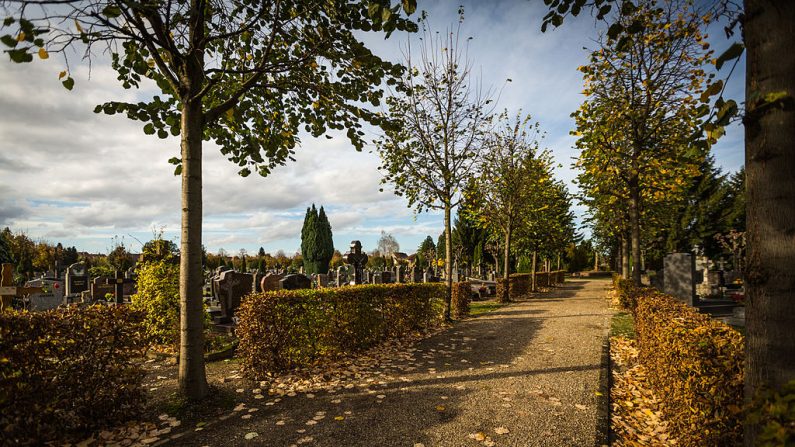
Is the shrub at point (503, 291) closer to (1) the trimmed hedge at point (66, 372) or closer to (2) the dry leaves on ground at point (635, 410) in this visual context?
(2) the dry leaves on ground at point (635, 410)

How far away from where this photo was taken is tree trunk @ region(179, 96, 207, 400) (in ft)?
16.8

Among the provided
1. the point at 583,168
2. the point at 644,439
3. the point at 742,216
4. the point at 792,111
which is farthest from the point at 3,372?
the point at 742,216

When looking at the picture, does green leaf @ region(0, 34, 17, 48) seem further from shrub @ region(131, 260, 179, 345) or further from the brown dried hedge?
the brown dried hedge

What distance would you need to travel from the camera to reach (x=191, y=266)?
5.21 metres

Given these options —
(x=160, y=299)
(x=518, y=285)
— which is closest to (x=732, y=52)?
(x=160, y=299)

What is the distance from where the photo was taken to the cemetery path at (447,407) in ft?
13.9

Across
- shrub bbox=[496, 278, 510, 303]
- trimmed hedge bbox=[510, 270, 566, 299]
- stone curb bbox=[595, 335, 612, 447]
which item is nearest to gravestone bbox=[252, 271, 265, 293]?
stone curb bbox=[595, 335, 612, 447]

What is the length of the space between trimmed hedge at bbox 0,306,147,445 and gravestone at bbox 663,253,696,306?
46.8 ft

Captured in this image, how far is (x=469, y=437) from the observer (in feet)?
14.0

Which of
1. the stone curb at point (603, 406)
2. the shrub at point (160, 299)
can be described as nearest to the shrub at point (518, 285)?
the stone curb at point (603, 406)

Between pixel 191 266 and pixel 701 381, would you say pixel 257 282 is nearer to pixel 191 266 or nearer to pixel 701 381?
pixel 191 266

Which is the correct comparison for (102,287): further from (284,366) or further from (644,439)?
(644,439)

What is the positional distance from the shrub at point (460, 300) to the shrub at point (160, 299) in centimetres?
898

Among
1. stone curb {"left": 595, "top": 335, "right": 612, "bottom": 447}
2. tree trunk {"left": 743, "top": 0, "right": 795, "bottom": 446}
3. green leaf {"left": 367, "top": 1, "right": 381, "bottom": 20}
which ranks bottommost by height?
stone curb {"left": 595, "top": 335, "right": 612, "bottom": 447}
